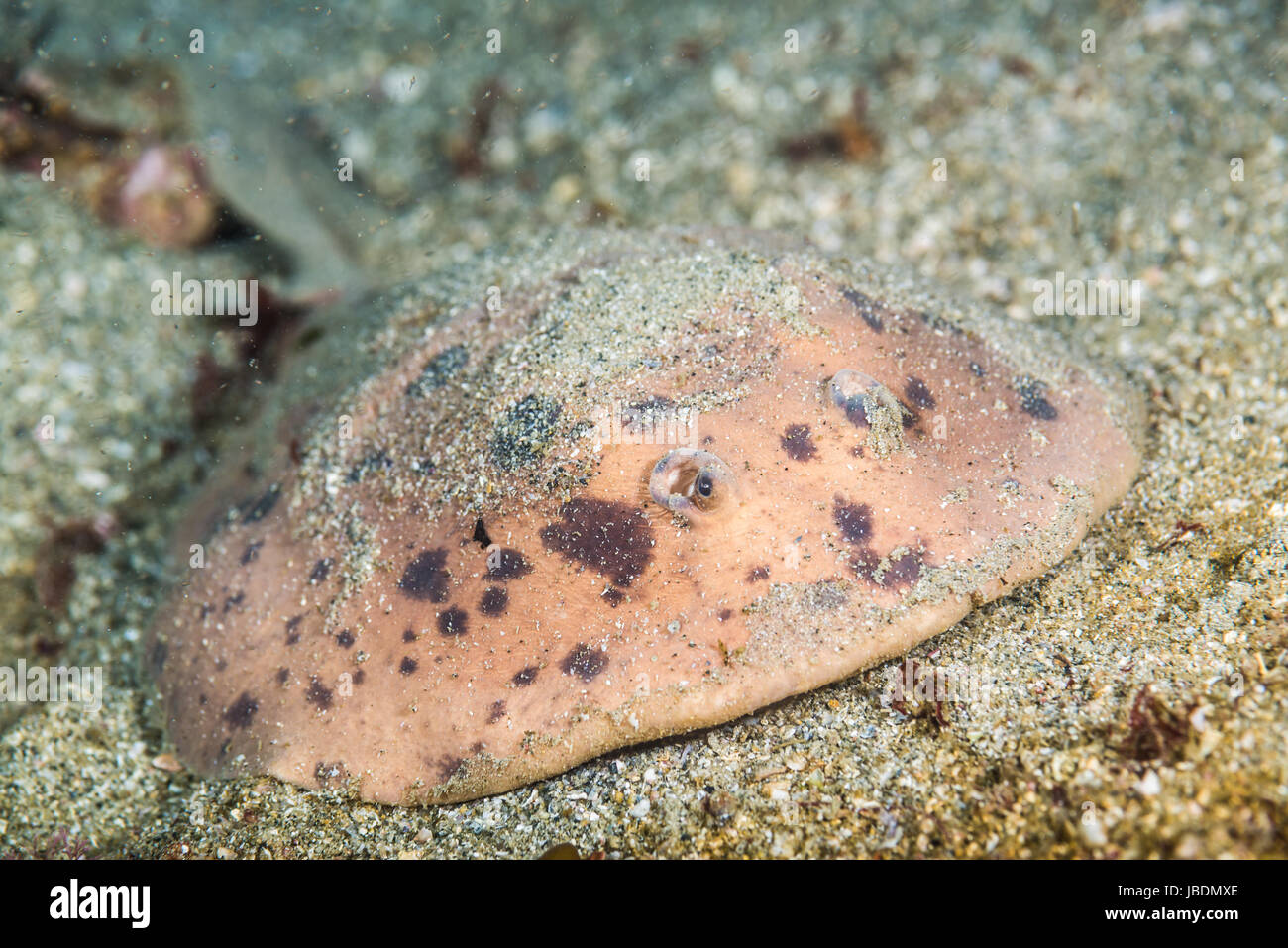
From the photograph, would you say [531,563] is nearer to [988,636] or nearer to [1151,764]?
[988,636]

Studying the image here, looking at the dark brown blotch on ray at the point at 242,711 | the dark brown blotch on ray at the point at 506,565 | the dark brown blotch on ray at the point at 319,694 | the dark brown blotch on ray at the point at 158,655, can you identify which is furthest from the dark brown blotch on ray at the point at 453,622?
Result: the dark brown blotch on ray at the point at 158,655

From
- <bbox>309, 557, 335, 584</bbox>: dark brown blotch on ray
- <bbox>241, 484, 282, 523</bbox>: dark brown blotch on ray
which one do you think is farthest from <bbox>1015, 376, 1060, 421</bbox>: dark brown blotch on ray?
<bbox>241, 484, 282, 523</bbox>: dark brown blotch on ray

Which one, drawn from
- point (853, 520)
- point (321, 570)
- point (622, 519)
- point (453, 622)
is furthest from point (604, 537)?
point (321, 570)

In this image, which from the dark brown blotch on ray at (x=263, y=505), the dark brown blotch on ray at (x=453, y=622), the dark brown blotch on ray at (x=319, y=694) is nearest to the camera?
the dark brown blotch on ray at (x=453, y=622)

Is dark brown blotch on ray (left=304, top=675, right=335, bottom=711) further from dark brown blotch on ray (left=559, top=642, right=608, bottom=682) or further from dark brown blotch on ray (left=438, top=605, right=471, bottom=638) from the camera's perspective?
dark brown blotch on ray (left=559, top=642, right=608, bottom=682)

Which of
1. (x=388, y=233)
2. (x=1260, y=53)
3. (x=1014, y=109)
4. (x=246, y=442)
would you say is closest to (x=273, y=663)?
(x=246, y=442)

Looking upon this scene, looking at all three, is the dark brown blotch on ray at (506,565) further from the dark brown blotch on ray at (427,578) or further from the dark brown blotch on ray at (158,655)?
the dark brown blotch on ray at (158,655)

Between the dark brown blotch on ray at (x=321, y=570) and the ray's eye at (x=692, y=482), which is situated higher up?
the ray's eye at (x=692, y=482)

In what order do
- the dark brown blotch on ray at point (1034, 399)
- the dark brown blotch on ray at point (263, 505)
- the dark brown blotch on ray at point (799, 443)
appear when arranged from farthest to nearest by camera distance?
the dark brown blotch on ray at point (263, 505) → the dark brown blotch on ray at point (1034, 399) → the dark brown blotch on ray at point (799, 443)
